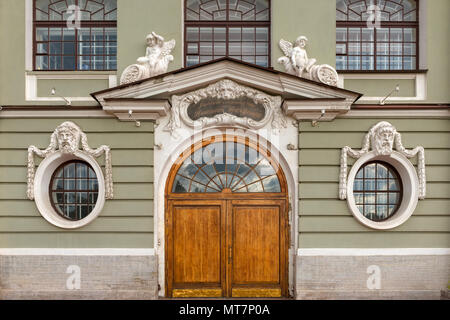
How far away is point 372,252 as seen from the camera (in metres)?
8.27

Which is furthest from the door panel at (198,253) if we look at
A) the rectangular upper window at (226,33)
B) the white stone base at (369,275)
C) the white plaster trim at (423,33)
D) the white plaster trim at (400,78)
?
the white plaster trim at (423,33)

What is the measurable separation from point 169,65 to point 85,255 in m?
4.60

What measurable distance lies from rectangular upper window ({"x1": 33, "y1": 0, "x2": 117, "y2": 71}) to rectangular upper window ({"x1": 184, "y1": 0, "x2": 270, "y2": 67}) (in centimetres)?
182

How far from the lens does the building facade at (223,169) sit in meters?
8.24

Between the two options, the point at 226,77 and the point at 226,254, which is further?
the point at 226,254

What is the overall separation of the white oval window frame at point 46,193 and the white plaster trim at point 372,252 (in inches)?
179

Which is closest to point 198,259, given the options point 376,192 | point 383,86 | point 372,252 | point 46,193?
point 46,193

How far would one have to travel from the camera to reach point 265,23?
8.88 metres

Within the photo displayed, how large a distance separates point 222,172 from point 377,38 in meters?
4.86

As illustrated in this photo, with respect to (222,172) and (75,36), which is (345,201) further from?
(75,36)

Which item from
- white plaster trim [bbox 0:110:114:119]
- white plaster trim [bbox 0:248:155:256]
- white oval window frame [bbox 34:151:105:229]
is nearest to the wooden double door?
white plaster trim [bbox 0:248:155:256]

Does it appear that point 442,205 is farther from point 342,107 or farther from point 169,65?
point 169,65
